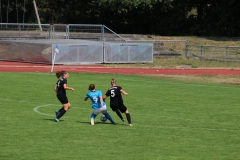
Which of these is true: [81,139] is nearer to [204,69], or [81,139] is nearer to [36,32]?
[204,69]

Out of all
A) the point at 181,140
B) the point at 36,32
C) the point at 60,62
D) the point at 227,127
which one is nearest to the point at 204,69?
the point at 60,62

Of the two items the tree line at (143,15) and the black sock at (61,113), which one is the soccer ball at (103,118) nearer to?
the black sock at (61,113)

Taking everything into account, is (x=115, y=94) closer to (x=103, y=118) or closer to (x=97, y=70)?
(x=103, y=118)

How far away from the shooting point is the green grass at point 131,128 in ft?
52.7

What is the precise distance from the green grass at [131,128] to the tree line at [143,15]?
41.6 metres

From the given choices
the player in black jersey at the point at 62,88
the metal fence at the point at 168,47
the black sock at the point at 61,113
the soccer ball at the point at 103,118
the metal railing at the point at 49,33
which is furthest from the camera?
the metal fence at the point at 168,47

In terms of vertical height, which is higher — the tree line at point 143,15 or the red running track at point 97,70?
the tree line at point 143,15

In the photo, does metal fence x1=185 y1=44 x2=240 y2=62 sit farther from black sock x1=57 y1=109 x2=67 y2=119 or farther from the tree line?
black sock x1=57 y1=109 x2=67 y2=119

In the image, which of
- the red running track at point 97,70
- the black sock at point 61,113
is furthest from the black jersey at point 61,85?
the red running track at point 97,70

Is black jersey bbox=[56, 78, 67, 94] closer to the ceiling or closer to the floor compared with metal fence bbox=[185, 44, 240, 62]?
closer to the ceiling

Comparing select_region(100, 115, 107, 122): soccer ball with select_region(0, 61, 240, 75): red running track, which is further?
select_region(0, 61, 240, 75): red running track

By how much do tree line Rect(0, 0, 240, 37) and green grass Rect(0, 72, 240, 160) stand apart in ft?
137

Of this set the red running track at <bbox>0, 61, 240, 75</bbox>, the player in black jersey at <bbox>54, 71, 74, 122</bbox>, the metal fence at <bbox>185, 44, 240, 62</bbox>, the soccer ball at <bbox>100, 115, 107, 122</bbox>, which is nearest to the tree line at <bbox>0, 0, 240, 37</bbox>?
the metal fence at <bbox>185, 44, 240, 62</bbox>

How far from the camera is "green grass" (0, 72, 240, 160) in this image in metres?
16.1
